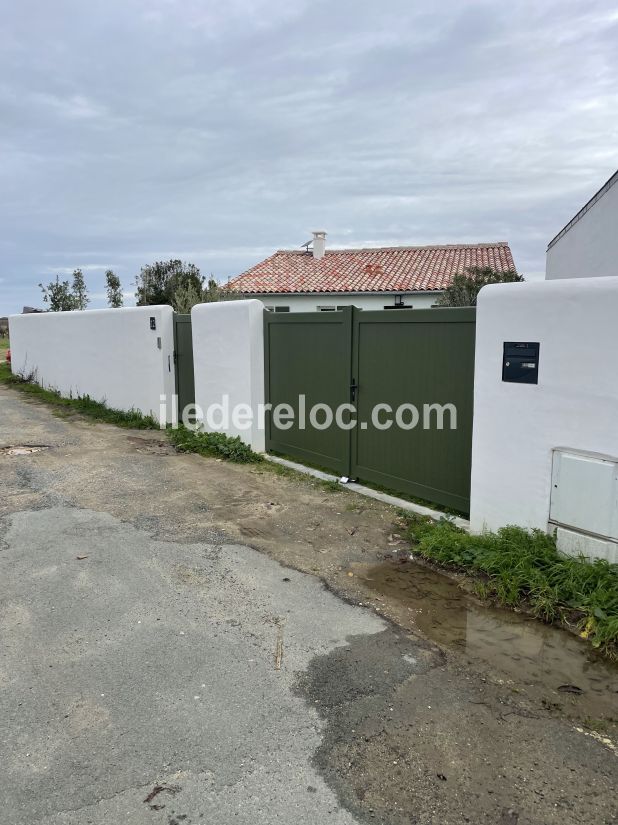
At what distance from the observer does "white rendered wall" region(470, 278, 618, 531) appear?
12.8 ft

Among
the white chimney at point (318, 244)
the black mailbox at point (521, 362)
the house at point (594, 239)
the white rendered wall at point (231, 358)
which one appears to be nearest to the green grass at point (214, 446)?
the white rendered wall at point (231, 358)

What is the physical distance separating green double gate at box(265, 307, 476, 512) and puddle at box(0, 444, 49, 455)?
349 centimetres

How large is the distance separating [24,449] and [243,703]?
6.67 metres

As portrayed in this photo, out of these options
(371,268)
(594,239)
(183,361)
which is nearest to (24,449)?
(183,361)

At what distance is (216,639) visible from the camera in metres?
3.46

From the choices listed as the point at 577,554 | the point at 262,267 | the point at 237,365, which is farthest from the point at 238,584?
the point at 262,267

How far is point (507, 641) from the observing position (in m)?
3.51

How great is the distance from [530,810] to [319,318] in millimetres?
5117

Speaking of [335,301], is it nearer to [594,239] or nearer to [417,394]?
[594,239]

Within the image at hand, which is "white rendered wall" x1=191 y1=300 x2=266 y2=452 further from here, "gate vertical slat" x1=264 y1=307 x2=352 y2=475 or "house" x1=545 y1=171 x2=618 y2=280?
"house" x1=545 y1=171 x2=618 y2=280

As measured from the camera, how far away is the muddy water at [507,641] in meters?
3.04

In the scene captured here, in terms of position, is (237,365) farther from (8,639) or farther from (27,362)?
(27,362)

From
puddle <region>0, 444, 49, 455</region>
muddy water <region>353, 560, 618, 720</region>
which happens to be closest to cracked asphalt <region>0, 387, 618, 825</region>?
muddy water <region>353, 560, 618, 720</region>

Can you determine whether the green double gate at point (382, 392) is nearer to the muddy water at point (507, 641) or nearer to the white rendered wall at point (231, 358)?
the white rendered wall at point (231, 358)
